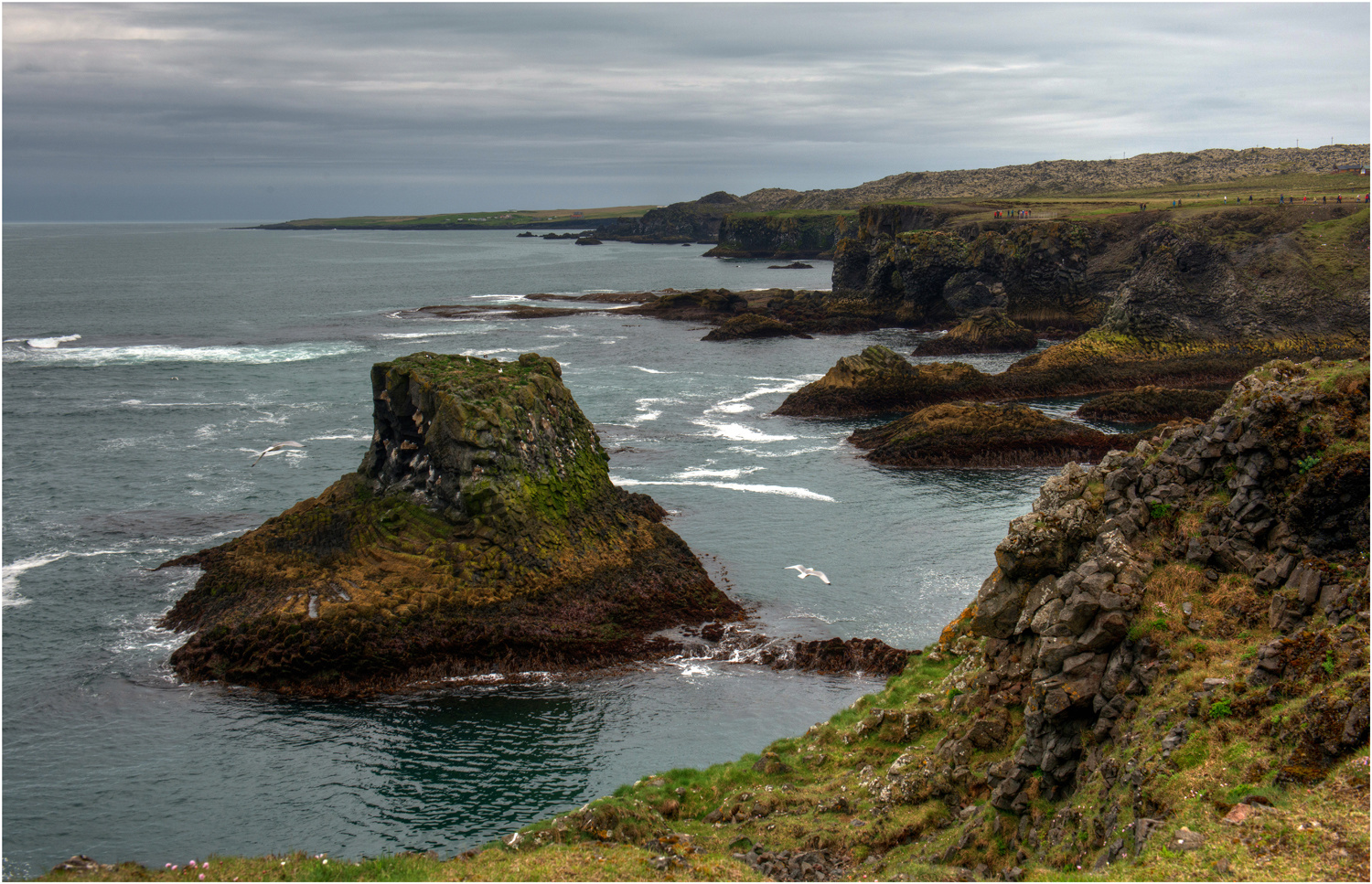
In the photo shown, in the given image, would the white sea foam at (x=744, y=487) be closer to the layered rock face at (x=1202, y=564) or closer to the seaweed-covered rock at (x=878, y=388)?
the seaweed-covered rock at (x=878, y=388)

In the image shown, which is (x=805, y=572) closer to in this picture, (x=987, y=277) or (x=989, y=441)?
(x=989, y=441)

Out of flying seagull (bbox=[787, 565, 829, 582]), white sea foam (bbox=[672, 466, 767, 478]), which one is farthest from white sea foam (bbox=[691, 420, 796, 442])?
flying seagull (bbox=[787, 565, 829, 582])

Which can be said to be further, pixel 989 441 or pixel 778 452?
pixel 778 452

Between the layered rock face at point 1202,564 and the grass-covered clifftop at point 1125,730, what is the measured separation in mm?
35

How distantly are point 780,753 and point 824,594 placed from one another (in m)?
12.9

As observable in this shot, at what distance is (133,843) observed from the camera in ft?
69.2

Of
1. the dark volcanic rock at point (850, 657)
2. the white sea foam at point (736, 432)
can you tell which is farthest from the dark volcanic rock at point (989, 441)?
the dark volcanic rock at point (850, 657)

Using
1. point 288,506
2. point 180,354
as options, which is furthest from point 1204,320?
point 180,354

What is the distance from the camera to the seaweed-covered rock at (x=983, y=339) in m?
86.6

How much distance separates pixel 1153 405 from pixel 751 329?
46070mm

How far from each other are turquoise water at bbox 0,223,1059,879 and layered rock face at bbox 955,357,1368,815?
10.5m

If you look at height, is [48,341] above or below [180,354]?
above

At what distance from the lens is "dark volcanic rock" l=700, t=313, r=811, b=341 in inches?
3853

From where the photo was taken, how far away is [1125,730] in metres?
14.4
